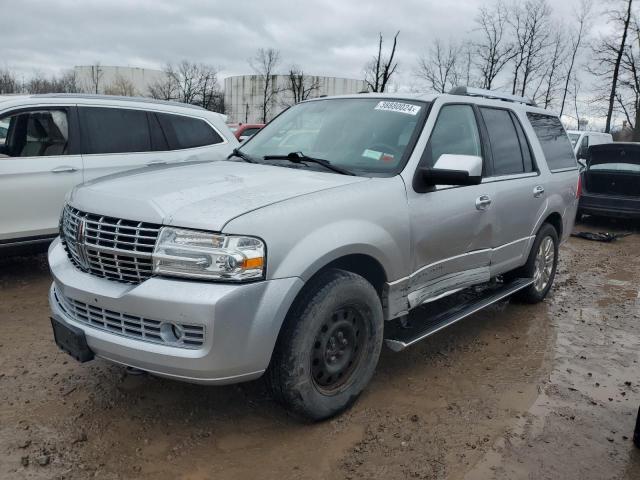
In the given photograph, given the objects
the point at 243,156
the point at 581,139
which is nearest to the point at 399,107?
the point at 243,156

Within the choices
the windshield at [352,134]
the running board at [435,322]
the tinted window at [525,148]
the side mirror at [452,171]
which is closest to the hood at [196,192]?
the windshield at [352,134]

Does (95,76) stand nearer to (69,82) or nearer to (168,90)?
(69,82)

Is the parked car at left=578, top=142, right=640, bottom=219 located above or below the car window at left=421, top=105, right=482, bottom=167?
below

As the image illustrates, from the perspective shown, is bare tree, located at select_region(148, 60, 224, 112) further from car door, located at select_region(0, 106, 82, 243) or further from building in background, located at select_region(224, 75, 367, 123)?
car door, located at select_region(0, 106, 82, 243)

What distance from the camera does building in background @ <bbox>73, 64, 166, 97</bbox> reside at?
2616 inches

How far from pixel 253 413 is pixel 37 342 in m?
1.95

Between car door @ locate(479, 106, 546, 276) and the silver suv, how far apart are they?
3cm

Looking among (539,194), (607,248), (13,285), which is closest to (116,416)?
(13,285)

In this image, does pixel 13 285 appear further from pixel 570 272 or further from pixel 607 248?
pixel 607 248

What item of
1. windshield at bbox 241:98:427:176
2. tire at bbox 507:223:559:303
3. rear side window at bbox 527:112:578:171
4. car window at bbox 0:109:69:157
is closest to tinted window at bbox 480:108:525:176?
rear side window at bbox 527:112:578:171

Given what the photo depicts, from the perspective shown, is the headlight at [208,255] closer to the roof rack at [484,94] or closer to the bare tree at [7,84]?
the roof rack at [484,94]

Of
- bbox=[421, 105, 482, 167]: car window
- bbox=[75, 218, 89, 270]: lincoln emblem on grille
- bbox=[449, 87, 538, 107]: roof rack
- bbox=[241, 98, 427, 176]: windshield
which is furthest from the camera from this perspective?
bbox=[449, 87, 538, 107]: roof rack

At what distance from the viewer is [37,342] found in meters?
4.15

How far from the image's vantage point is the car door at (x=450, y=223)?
11.7 ft
